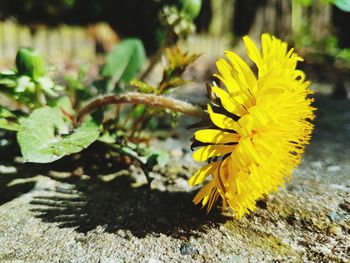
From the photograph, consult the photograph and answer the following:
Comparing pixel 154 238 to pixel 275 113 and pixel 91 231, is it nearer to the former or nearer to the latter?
pixel 91 231

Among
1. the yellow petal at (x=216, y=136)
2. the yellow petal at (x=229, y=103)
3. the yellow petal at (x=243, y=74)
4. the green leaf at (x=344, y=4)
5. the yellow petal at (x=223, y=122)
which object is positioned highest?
the green leaf at (x=344, y=4)

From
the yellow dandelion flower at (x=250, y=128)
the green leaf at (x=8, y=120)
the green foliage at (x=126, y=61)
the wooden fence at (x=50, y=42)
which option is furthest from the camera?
the wooden fence at (x=50, y=42)

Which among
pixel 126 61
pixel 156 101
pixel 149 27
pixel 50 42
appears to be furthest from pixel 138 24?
pixel 156 101

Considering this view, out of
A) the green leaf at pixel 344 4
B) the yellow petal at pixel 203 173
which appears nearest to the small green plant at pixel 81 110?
the yellow petal at pixel 203 173

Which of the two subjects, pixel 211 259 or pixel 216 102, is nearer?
pixel 211 259

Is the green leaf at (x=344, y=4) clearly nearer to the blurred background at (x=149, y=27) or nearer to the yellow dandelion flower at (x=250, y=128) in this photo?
the yellow dandelion flower at (x=250, y=128)

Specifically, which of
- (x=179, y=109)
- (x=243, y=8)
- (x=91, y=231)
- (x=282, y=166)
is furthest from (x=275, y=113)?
(x=243, y=8)

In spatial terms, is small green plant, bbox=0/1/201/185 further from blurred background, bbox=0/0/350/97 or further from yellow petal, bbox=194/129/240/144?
blurred background, bbox=0/0/350/97
